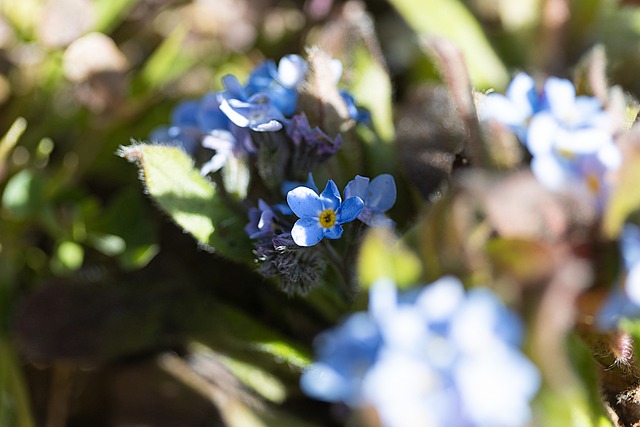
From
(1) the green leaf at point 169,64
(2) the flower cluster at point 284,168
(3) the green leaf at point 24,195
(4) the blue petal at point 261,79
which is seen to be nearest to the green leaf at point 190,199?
(2) the flower cluster at point 284,168

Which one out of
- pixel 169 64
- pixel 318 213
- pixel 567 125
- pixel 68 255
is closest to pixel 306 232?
pixel 318 213

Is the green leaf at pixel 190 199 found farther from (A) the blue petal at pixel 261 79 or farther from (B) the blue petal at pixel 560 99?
(B) the blue petal at pixel 560 99

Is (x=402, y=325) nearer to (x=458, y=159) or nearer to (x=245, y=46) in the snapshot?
(x=458, y=159)

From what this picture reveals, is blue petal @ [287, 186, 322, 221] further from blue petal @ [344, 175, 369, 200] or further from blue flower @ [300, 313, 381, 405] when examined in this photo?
blue flower @ [300, 313, 381, 405]

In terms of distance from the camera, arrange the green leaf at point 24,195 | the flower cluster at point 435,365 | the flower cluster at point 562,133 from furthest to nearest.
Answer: the green leaf at point 24,195 → the flower cluster at point 562,133 → the flower cluster at point 435,365

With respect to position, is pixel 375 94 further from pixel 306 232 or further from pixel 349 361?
pixel 349 361
